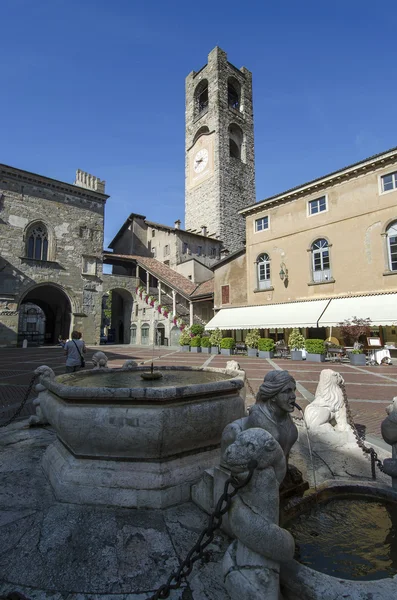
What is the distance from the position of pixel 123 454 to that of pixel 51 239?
93.8 feet

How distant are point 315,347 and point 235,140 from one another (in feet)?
114

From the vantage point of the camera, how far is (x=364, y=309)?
629 inches

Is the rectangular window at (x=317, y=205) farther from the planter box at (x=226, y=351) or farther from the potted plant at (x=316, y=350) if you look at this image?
the planter box at (x=226, y=351)

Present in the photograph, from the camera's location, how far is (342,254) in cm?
1811

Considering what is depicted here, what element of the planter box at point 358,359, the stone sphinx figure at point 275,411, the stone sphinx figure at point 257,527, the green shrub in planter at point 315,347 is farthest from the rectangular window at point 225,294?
the stone sphinx figure at point 257,527

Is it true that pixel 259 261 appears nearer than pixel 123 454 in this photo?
No

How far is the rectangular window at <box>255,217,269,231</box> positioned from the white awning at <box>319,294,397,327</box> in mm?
7446

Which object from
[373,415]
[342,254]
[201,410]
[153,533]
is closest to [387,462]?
[201,410]

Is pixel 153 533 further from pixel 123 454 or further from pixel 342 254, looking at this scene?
pixel 342 254

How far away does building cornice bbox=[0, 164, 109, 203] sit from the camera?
2558 centimetres

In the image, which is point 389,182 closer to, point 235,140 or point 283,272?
point 283,272

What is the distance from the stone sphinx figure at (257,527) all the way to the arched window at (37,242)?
29.1m

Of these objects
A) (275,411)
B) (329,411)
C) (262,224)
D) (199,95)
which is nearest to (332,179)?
(262,224)

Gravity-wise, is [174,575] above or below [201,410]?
below
